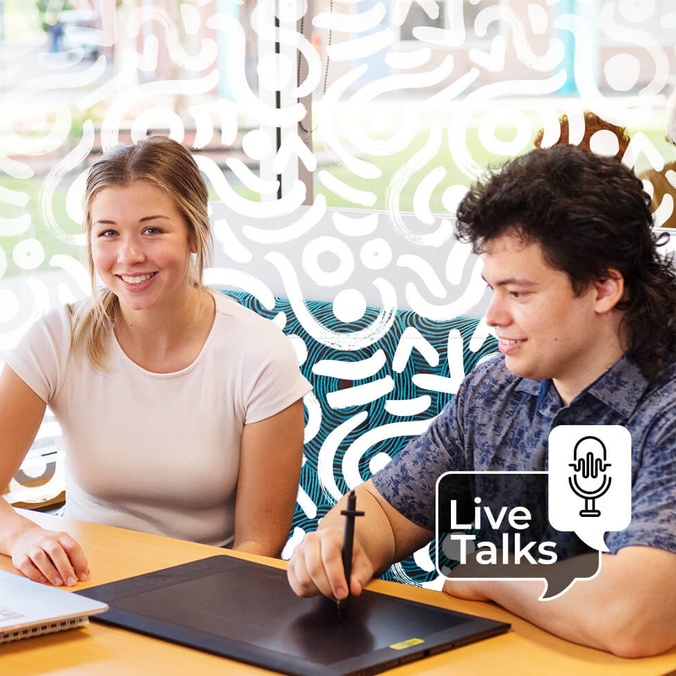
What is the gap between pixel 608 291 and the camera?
1556mm

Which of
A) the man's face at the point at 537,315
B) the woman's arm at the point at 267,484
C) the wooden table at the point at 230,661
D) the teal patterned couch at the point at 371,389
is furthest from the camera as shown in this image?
the teal patterned couch at the point at 371,389

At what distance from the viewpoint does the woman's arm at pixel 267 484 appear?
6.70ft

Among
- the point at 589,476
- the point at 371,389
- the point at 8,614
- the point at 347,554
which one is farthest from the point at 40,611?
the point at 371,389

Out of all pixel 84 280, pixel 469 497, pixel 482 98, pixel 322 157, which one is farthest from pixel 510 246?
pixel 84 280

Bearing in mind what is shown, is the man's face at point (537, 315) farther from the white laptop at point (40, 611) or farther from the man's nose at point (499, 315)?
the white laptop at point (40, 611)

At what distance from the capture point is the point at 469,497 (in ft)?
6.01

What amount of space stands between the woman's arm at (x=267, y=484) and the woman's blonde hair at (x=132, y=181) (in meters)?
0.31

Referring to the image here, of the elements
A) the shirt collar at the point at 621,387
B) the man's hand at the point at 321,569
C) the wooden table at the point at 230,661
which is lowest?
the wooden table at the point at 230,661

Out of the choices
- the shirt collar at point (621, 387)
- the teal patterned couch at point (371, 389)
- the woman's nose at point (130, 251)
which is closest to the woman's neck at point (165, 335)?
the woman's nose at point (130, 251)

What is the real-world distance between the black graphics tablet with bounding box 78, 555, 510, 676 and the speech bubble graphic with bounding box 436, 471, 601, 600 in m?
0.09

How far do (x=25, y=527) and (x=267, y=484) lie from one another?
0.45m

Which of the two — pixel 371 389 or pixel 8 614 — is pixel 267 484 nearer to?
pixel 371 389

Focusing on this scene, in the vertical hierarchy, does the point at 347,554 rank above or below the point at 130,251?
below

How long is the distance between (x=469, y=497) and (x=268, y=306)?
1007 mm
